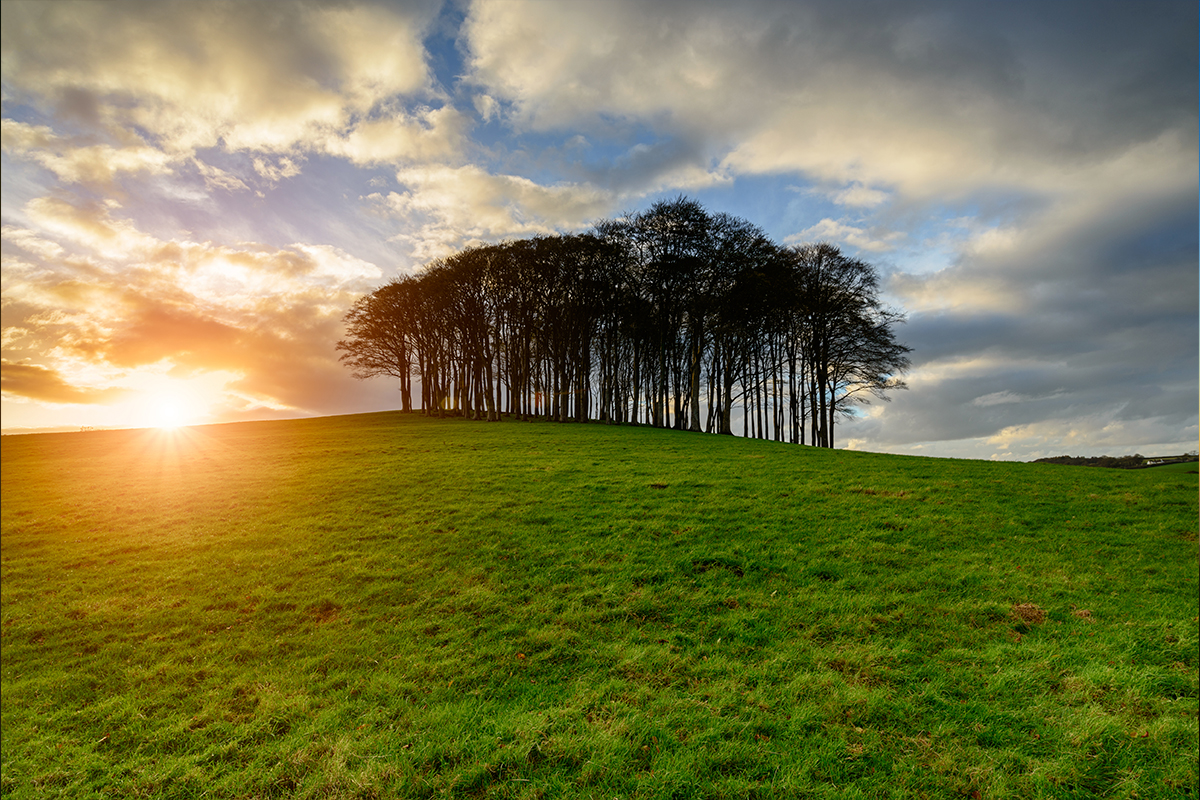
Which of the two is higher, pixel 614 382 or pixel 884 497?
pixel 614 382

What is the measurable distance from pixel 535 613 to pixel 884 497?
14.0 meters

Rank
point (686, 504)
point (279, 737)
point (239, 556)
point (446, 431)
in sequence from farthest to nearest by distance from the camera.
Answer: point (446, 431) < point (686, 504) < point (239, 556) < point (279, 737)

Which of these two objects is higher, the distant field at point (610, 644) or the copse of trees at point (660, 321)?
the copse of trees at point (660, 321)

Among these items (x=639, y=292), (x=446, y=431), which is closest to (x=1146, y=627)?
(x=446, y=431)

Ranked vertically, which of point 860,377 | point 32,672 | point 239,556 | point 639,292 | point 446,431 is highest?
point 639,292

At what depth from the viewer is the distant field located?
21.6 ft

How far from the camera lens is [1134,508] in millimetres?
17766

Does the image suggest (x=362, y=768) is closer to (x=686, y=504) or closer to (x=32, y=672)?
(x=32, y=672)

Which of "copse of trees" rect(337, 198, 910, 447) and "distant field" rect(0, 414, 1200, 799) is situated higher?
"copse of trees" rect(337, 198, 910, 447)

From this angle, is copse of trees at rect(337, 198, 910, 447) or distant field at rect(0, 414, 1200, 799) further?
copse of trees at rect(337, 198, 910, 447)

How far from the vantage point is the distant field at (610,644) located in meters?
6.57

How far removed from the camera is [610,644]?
9305mm

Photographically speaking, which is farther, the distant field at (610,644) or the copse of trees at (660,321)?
the copse of trees at (660,321)

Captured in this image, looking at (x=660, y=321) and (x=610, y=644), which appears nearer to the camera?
(x=610, y=644)
